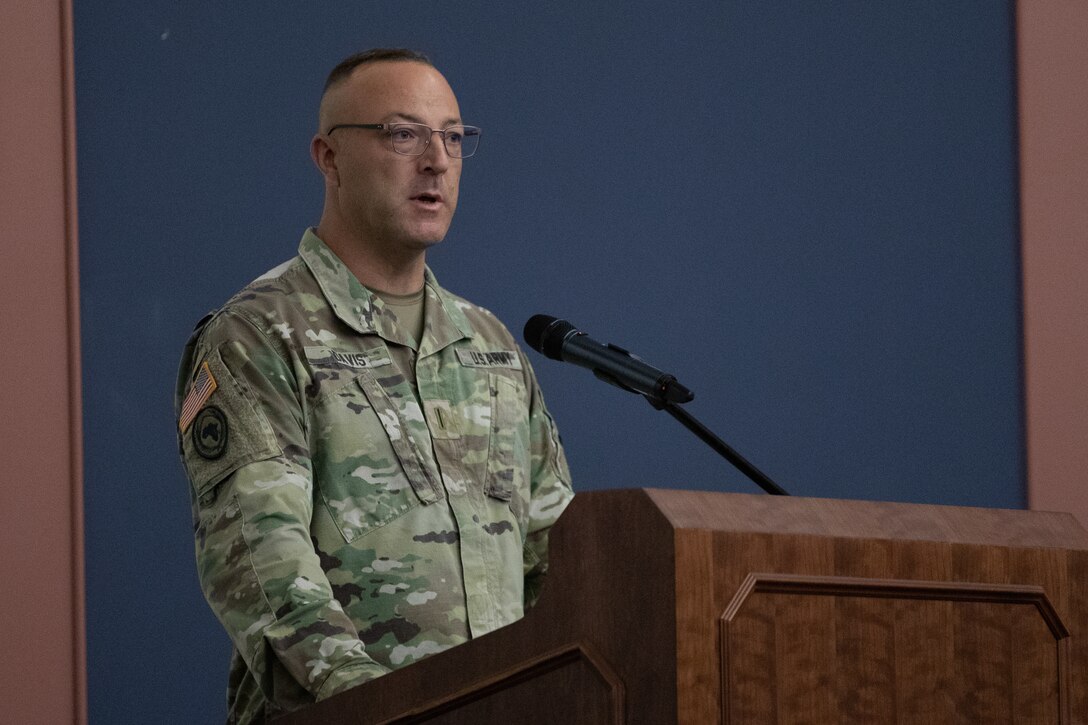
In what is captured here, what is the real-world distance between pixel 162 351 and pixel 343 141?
2.26 ft

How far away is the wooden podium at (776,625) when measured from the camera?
1114mm

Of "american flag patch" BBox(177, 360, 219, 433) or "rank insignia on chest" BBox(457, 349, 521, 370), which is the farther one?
"rank insignia on chest" BBox(457, 349, 521, 370)

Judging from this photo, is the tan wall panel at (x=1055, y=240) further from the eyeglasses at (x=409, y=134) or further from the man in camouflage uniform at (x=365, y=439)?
the eyeglasses at (x=409, y=134)

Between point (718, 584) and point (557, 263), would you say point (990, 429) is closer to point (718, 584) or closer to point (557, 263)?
point (557, 263)

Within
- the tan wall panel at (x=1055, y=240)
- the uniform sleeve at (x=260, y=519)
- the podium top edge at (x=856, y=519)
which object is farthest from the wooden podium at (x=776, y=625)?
the tan wall panel at (x=1055, y=240)

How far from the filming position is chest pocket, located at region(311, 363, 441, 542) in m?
1.97

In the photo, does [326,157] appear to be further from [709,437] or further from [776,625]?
[776,625]

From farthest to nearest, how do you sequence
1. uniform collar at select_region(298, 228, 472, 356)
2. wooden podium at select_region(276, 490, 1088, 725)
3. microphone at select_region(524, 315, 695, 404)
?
uniform collar at select_region(298, 228, 472, 356) → microphone at select_region(524, 315, 695, 404) → wooden podium at select_region(276, 490, 1088, 725)

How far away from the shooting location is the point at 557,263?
3045 millimetres

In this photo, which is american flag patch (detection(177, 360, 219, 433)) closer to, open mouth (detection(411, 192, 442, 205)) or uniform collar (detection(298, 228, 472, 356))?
uniform collar (detection(298, 228, 472, 356))

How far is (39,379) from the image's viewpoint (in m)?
2.64

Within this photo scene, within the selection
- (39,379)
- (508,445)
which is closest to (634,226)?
(508,445)

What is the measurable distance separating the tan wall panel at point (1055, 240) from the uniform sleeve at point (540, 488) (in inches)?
52.8

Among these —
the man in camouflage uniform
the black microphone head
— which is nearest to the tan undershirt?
the man in camouflage uniform
